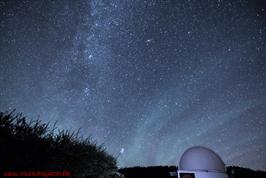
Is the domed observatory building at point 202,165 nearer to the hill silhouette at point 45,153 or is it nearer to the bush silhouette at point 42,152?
the hill silhouette at point 45,153

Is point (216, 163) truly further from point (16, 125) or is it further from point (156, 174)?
point (156, 174)

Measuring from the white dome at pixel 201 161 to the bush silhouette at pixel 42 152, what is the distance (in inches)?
141

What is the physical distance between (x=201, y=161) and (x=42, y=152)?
6.58 m

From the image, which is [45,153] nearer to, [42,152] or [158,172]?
[42,152]

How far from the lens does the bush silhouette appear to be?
6.51 meters

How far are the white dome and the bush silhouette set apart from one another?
359 centimetres

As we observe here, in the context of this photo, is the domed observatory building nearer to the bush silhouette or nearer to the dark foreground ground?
the bush silhouette

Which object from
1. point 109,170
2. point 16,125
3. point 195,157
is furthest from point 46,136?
point 195,157

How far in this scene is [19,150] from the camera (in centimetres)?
678

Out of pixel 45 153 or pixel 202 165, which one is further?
pixel 202 165

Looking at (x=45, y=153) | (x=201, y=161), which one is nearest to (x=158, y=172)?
(x=201, y=161)

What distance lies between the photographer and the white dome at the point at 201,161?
34.3 ft

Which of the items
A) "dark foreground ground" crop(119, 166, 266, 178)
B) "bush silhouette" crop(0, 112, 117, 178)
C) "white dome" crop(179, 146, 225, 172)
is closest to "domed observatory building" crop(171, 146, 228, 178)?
"white dome" crop(179, 146, 225, 172)

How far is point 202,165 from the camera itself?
1052 cm
